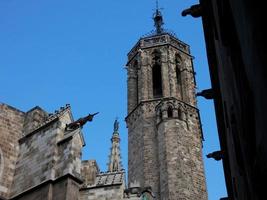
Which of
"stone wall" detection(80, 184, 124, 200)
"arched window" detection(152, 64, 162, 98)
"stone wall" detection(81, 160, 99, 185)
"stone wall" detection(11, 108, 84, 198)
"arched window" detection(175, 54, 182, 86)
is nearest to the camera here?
"stone wall" detection(11, 108, 84, 198)

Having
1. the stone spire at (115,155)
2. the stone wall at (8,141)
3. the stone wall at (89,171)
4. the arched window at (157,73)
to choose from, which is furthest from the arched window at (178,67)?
the stone wall at (8,141)

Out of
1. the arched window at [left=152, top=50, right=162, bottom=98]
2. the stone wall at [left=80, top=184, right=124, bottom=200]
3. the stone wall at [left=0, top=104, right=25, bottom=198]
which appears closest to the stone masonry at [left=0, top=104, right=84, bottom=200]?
the stone wall at [left=0, top=104, right=25, bottom=198]

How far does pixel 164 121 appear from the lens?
2259 cm

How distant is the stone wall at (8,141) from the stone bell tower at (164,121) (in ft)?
31.8

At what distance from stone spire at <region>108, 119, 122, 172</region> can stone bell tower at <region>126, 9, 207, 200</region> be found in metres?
1.61

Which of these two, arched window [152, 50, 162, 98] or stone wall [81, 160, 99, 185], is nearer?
stone wall [81, 160, 99, 185]

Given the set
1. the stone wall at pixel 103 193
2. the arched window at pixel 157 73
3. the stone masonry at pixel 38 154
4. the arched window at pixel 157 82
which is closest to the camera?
the stone masonry at pixel 38 154

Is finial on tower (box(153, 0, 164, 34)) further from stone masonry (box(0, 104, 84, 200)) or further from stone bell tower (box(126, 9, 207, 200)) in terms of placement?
stone masonry (box(0, 104, 84, 200))

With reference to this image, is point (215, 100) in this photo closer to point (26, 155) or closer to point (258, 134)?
point (26, 155)

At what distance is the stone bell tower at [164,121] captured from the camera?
68.2 ft

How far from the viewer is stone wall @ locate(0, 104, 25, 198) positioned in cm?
1042

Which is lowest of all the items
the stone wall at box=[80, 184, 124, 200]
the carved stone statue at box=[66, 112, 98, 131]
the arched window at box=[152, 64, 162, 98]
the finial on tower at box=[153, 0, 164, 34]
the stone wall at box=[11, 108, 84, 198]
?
the stone wall at box=[80, 184, 124, 200]

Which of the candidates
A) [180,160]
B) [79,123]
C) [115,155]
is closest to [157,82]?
[115,155]

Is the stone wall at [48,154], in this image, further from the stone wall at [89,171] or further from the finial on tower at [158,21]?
the finial on tower at [158,21]
